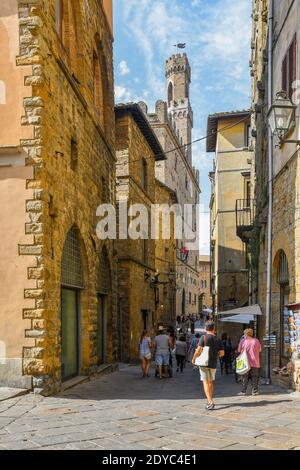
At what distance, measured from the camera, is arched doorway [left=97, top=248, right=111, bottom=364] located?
1418cm

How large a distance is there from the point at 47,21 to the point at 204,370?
6302mm

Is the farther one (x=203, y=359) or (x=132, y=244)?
(x=132, y=244)

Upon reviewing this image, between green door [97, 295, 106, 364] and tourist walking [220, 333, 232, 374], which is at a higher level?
green door [97, 295, 106, 364]

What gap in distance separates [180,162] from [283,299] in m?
44.9

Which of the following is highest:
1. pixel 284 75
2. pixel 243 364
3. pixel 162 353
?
pixel 284 75

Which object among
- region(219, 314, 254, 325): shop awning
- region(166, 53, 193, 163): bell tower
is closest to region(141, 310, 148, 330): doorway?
region(219, 314, 254, 325): shop awning

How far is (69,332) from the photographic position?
10938 mm

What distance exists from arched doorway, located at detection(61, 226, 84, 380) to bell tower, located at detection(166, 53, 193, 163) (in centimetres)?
6376

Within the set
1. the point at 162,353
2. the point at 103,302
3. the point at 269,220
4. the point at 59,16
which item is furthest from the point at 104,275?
the point at 59,16

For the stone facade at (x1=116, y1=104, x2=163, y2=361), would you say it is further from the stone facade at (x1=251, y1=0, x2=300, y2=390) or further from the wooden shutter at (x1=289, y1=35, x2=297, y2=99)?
the wooden shutter at (x1=289, y1=35, x2=297, y2=99)

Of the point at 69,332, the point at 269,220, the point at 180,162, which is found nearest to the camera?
the point at 69,332

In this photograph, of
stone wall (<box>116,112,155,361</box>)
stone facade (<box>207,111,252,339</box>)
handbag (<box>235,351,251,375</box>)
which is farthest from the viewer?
stone facade (<box>207,111,252,339</box>)

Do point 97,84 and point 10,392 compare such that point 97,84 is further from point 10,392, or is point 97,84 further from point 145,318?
point 145,318

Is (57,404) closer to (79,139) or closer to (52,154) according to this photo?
(52,154)
